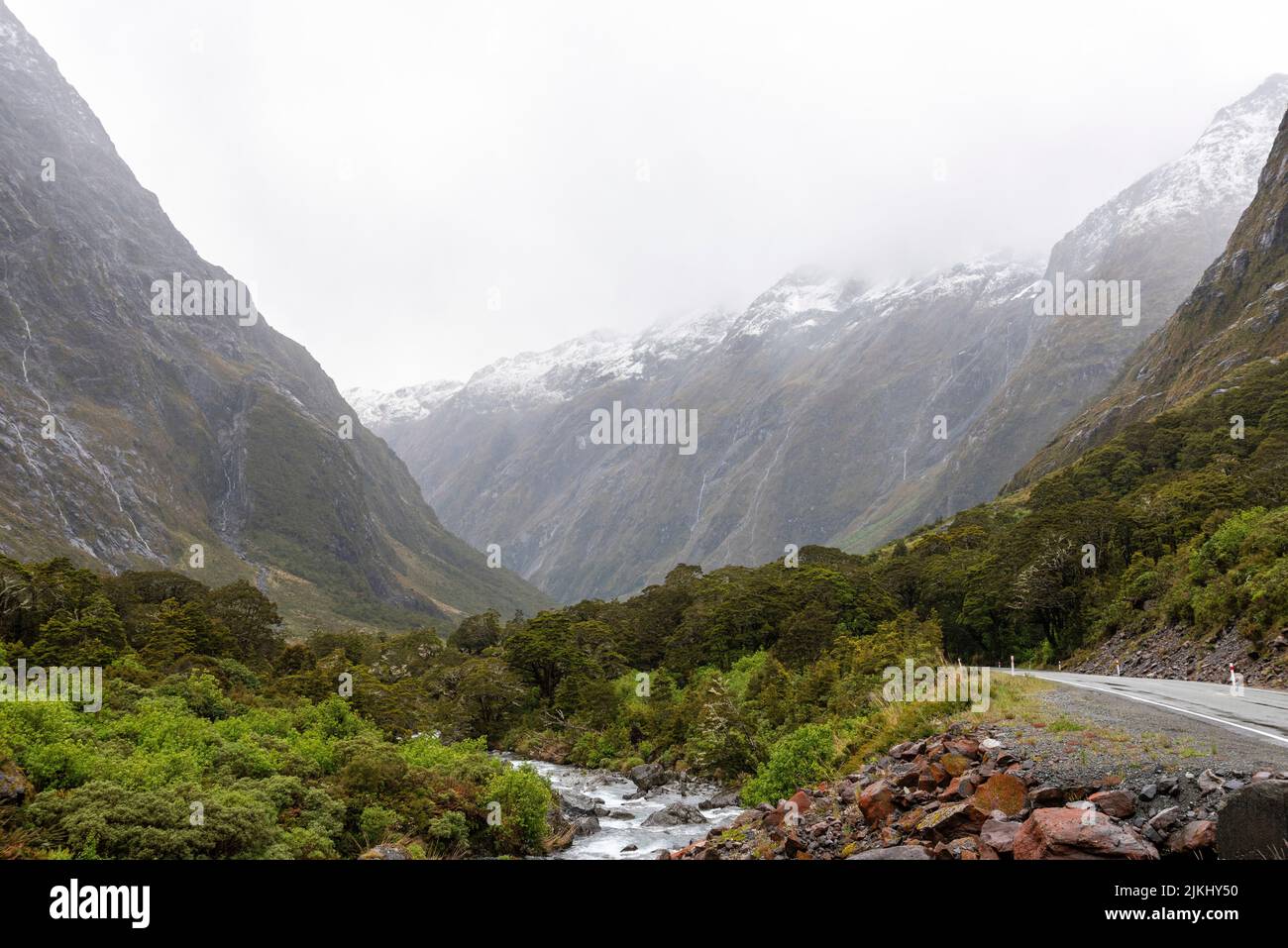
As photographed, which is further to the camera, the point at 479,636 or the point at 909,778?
the point at 479,636

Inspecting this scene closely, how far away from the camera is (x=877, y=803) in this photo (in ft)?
39.3

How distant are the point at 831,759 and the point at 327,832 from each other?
12589 mm

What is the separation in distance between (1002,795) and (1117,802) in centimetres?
141

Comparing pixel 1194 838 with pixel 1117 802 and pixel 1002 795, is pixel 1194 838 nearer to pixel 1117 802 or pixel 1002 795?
pixel 1117 802

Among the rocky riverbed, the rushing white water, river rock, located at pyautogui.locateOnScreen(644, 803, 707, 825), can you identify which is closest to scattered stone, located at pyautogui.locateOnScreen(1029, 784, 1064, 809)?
the rocky riverbed

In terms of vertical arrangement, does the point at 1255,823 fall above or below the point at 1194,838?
above

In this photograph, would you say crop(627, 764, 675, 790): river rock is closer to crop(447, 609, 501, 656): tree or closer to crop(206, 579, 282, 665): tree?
crop(206, 579, 282, 665): tree

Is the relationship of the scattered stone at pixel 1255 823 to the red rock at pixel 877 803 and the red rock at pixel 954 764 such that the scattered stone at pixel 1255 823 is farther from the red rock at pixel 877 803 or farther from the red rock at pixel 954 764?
the red rock at pixel 877 803

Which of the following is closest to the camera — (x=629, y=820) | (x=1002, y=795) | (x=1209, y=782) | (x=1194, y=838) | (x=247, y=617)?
(x=1194, y=838)

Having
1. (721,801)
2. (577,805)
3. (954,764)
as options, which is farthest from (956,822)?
(577,805)

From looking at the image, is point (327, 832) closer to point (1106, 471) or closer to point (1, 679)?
point (1, 679)

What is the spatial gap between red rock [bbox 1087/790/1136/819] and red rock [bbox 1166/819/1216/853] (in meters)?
0.67

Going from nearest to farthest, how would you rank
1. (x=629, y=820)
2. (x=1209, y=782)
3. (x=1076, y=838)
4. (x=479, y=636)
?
(x=1076, y=838)
(x=1209, y=782)
(x=629, y=820)
(x=479, y=636)

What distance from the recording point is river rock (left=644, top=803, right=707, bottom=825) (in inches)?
1101
